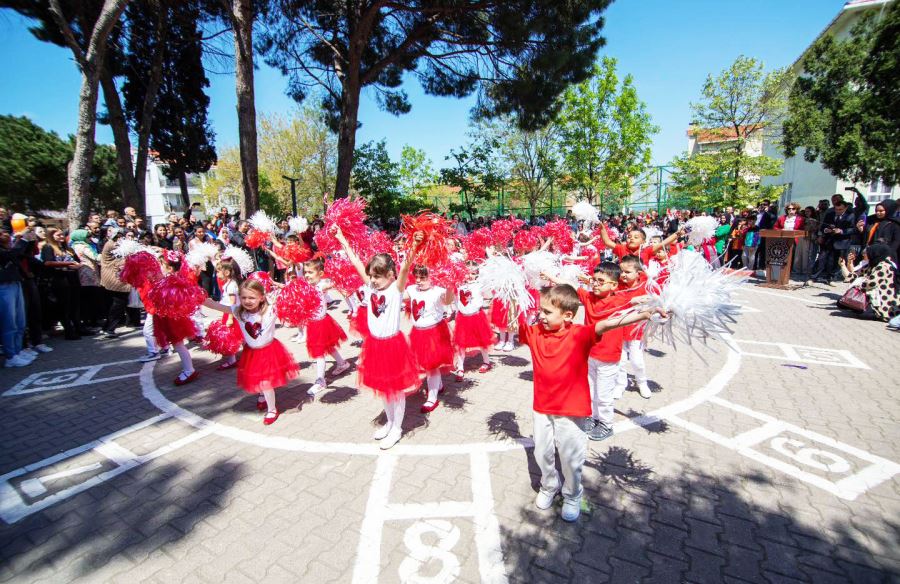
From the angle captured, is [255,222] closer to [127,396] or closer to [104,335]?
[127,396]

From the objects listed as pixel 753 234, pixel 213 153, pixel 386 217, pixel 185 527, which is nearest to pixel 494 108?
pixel 386 217

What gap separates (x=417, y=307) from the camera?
16.3ft

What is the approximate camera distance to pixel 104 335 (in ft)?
29.2

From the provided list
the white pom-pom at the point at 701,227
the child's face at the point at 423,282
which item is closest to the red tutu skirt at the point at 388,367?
the child's face at the point at 423,282

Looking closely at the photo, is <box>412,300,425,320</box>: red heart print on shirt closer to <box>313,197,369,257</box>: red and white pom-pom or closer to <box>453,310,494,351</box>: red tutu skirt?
<box>453,310,494,351</box>: red tutu skirt

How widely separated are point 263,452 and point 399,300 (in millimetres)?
2113

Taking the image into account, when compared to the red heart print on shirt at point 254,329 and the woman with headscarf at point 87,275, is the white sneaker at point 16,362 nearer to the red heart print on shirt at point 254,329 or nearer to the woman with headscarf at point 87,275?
the woman with headscarf at point 87,275

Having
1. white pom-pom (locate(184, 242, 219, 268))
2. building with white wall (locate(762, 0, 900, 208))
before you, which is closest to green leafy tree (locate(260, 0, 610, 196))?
white pom-pom (locate(184, 242, 219, 268))

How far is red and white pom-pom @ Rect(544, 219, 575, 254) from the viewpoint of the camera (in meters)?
8.00

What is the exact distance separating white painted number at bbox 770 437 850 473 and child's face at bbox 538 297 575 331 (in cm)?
294

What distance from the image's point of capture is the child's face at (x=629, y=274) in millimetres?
4672

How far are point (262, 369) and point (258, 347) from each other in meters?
0.27

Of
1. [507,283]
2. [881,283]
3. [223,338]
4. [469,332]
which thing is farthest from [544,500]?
[881,283]

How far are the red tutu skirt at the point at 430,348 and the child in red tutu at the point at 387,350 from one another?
49cm
